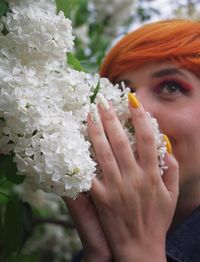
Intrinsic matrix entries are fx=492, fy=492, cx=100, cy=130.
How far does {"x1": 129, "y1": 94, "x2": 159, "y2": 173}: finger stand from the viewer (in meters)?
1.01

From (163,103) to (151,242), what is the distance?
36 centimetres

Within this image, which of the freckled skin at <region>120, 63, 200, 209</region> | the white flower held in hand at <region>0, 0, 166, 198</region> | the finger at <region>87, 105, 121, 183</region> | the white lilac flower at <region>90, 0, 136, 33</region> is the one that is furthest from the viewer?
the white lilac flower at <region>90, 0, 136, 33</region>

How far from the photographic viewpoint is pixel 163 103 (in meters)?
1.22

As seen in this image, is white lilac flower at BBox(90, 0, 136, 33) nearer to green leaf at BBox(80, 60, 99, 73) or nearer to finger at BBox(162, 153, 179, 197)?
green leaf at BBox(80, 60, 99, 73)

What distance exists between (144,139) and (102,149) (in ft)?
0.29

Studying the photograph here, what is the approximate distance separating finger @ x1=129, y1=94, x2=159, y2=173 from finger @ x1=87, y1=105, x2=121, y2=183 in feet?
0.20

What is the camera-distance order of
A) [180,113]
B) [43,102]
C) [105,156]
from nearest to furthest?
[43,102], [105,156], [180,113]

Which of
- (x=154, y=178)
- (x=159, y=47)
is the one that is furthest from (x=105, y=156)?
(x=159, y=47)

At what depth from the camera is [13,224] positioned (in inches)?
48.1

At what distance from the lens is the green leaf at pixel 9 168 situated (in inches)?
40.2

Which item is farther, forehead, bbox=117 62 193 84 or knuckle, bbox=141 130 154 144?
forehead, bbox=117 62 193 84

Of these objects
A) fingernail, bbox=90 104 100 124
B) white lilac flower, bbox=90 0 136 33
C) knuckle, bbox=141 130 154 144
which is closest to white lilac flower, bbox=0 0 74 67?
fingernail, bbox=90 104 100 124

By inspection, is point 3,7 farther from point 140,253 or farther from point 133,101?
point 140,253

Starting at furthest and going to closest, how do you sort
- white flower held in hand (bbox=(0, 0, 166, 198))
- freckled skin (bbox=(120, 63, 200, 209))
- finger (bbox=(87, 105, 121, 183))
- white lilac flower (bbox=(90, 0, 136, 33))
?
white lilac flower (bbox=(90, 0, 136, 33)) → freckled skin (bbox=(120, 63, 200, 209)) → finger (bbox=(87, 105, 121, 183)) → white flower held in hand (bbox=(0, 0, 166, 198))
